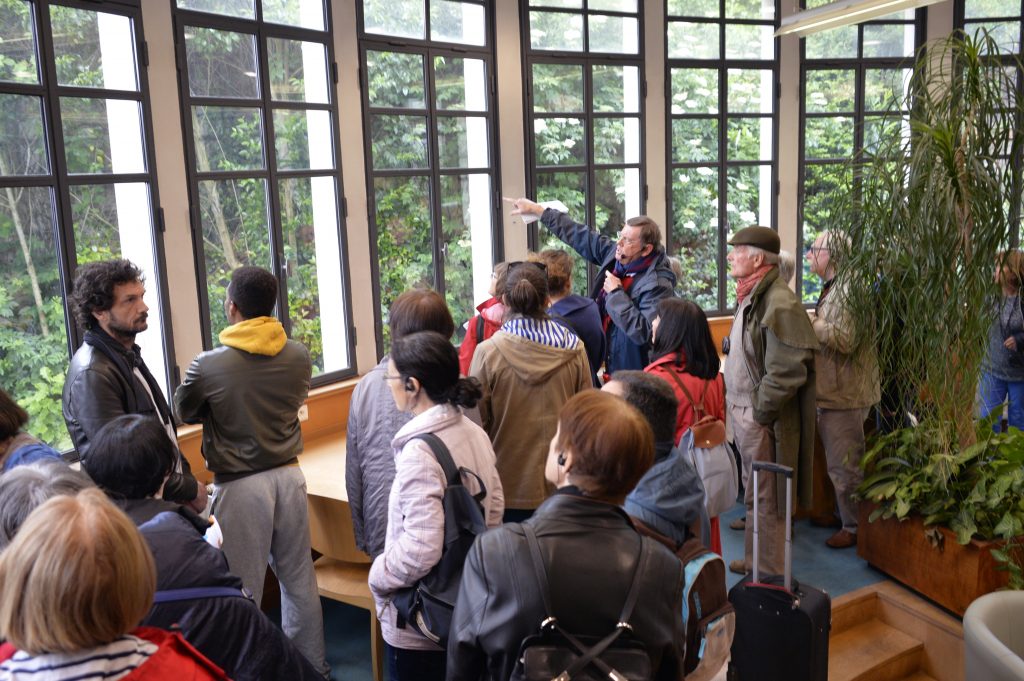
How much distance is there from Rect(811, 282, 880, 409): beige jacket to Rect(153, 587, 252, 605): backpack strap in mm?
3032

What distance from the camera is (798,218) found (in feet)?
24.5

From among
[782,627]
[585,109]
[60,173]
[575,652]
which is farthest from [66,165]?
[585,109]

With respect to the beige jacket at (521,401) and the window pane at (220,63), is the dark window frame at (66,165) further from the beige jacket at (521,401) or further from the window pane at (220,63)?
the beige jacket at (521,401)

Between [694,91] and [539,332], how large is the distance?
4438 millimetres

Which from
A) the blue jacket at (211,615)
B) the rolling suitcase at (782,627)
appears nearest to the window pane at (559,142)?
the rolling suitcase at (782,627)

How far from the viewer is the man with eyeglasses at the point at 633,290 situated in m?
4.22

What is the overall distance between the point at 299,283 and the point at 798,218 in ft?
14.8

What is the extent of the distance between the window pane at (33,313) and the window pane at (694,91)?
188 inches

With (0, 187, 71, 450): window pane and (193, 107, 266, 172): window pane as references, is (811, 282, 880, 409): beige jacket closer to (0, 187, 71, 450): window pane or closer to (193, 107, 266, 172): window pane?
(193, 107, 266, 172): window pane

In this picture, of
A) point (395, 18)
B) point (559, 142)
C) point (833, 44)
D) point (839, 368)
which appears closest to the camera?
point (839, 368)

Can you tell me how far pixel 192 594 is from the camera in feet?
5.82

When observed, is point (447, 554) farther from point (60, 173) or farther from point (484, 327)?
point (60, 173)

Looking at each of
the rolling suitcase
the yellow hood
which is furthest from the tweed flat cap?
the yellow hood

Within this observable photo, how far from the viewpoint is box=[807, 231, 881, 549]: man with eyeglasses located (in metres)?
4.10
